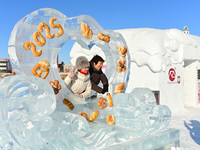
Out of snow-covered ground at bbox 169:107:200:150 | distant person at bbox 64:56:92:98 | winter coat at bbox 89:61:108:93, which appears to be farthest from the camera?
snow-covered ground at bbox 169:107:200:150

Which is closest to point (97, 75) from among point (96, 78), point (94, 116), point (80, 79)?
point (96, 78)

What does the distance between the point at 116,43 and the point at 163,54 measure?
4.58m

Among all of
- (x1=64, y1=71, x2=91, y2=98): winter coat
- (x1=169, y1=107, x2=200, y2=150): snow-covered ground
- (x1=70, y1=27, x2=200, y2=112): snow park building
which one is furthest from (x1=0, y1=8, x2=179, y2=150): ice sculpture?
(x1=70, y1=27, x2=200, y2=112): snow park building

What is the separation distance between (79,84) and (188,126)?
4.23m

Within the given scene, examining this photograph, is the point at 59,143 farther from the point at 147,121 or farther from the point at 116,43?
the point at 116,43

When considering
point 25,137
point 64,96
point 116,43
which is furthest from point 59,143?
point 116,43

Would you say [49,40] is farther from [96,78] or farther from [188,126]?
[188,126]

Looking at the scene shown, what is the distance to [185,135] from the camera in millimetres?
5297

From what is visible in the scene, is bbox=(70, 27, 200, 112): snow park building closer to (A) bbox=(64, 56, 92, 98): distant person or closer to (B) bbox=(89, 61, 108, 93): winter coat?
(B) bbox=(89, 61, 108, 93): winter coat

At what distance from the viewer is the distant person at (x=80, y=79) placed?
9.74 feet

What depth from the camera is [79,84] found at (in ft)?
10.00

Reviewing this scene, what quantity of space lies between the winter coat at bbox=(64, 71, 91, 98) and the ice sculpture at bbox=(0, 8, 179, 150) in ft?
0.35

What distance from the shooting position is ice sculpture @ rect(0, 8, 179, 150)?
2.00 metres

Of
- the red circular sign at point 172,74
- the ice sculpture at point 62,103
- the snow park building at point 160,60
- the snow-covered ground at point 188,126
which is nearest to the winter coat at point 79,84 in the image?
the ice sculpture at point 62,103
